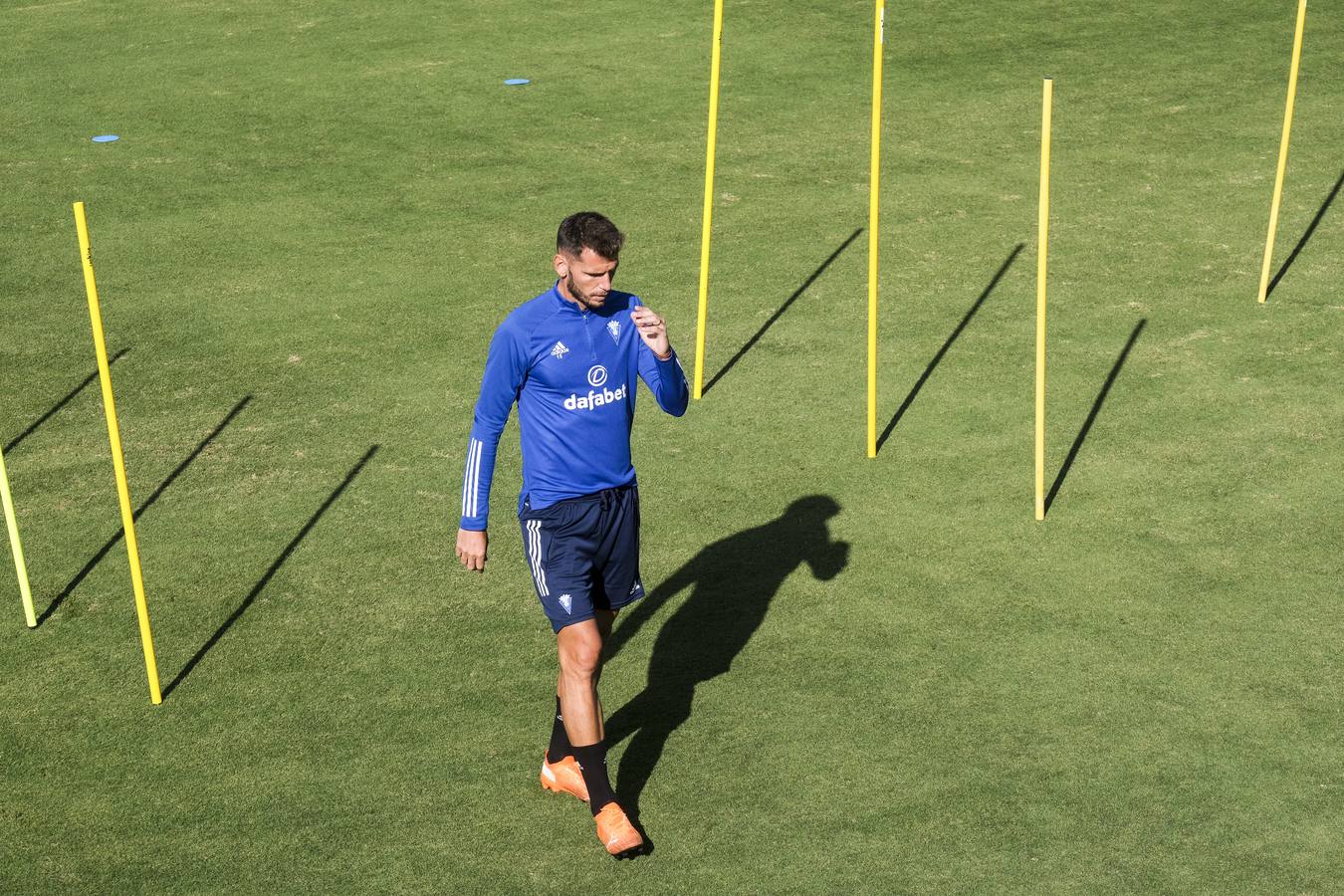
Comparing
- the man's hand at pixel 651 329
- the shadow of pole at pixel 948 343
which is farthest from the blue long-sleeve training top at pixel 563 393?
the shadow of pole at pixel 948 343

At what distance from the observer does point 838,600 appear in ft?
28.8

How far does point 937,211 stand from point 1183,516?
558cm

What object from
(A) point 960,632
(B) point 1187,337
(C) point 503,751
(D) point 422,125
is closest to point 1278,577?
(A) point 960,632

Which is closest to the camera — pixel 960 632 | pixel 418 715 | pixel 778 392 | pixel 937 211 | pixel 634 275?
pixel 418 715

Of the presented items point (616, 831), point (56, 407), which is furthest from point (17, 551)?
point (616, 831)

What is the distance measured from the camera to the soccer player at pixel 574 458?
6785 millimetres

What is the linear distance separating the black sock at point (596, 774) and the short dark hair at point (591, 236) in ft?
6.88

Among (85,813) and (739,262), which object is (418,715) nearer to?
(85,813)

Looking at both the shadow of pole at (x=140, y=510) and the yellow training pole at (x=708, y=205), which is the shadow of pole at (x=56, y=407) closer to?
the shadow of pole at (x=140, y=510)

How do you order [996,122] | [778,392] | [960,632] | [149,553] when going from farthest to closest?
[996,122] < [778,392] < [149,553] < [960,632]

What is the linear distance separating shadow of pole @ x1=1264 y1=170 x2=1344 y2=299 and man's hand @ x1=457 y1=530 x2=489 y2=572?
8.06 m

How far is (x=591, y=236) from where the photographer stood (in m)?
6.51

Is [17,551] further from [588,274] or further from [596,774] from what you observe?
[588,274]

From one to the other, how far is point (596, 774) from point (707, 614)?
6.53ft
